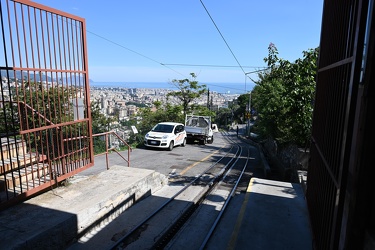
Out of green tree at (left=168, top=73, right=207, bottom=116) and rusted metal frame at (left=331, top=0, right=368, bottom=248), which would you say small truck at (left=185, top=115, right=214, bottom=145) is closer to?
green tree at (left=168, top=73, right=207, bottom=116)

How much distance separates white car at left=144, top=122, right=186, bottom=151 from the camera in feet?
54.8

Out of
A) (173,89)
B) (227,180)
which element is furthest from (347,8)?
(173,89)

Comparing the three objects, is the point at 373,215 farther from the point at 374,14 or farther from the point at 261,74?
the point at 261,74

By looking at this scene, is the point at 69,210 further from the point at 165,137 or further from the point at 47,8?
the point at 165,137

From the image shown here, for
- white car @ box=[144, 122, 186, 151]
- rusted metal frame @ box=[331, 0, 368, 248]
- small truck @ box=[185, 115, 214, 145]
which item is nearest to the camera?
rusted metal frame @ box=[331, 0, 368, 248]

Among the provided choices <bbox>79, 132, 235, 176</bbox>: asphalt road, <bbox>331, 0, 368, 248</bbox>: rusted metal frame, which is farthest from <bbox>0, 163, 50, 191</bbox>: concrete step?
<bbox>331, 0, 368, 248</bbox>: rusted metal frame

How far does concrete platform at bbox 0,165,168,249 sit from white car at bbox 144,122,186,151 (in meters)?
9.10

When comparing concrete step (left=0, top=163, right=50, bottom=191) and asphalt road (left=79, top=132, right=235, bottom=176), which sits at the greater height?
concrete step (left=0, top=163, right=50, bottom=191)

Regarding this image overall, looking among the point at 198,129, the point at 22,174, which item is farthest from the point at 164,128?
the point at 22,174

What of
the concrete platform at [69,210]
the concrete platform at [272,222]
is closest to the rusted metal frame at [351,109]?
the concrete platform at [272,222]

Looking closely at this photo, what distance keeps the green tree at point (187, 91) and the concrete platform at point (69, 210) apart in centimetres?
2765

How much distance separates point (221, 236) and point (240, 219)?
0.76 meters

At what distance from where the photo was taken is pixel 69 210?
495cm

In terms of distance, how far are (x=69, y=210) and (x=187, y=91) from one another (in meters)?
30.7
